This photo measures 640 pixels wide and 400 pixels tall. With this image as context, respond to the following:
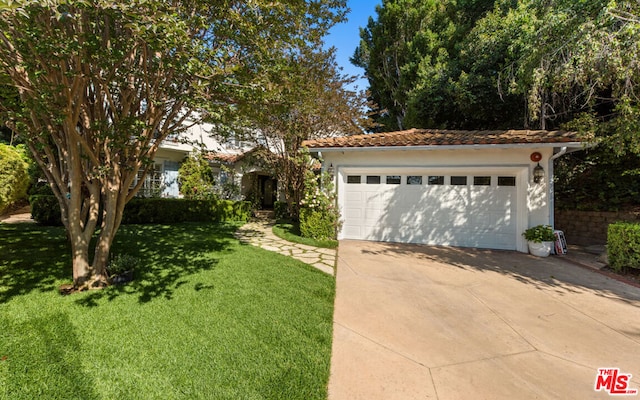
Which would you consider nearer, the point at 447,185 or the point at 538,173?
the point at 538,173

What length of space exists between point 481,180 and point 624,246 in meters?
3.32

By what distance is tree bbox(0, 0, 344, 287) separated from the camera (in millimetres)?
2941

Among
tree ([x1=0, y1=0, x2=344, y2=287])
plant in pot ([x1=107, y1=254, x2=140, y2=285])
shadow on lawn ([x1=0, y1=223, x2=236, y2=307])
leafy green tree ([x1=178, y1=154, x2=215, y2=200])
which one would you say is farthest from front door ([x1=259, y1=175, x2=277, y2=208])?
plant in pot ([x1=107, y1=254, x2=140, y2=285])

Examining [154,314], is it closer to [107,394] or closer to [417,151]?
[107,394]

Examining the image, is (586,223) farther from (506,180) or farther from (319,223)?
(319,223)

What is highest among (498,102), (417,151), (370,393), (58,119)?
(498,102)

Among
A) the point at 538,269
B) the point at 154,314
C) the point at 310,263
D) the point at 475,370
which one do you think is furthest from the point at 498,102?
the point at 154,314

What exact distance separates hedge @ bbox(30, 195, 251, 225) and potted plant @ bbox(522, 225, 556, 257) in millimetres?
10955

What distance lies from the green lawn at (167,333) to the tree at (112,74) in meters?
0.89

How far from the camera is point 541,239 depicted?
6883mm

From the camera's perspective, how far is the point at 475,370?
99.8 inches

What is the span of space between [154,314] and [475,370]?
379cm

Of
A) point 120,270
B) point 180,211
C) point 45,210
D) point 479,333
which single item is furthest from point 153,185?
point 479,333

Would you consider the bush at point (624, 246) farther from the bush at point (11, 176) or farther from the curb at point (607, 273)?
the bush at point (11, 176)
